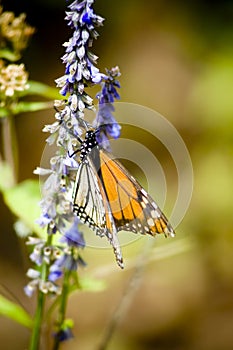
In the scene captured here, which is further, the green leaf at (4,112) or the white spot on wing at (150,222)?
the green leaf at (4,112)

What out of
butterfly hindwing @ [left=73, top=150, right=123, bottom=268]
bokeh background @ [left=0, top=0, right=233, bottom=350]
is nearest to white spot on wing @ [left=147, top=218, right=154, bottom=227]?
butterfly hindwing @ [left=73, top=150, right=123, bottom=268]

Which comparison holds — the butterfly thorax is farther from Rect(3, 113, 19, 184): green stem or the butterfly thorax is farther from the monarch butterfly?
Rect(3, 113, 19, 184): green stem

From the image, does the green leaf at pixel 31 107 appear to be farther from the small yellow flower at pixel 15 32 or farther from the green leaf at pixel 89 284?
the green leaf at pixel 89 284

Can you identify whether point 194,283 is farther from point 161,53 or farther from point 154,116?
point 161,53

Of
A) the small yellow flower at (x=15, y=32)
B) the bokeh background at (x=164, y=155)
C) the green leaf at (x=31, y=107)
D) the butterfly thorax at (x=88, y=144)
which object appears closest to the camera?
the butterfly thorax at (x=88, y=144)

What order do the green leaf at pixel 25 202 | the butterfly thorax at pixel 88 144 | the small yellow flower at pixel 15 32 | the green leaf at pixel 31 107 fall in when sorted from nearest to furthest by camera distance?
the butterfly thorax at pixel 88 144 → the green leaf at pixel 31 107 → the green leaf at pixel 25 202 → the small yellow flower at pixel 15 32

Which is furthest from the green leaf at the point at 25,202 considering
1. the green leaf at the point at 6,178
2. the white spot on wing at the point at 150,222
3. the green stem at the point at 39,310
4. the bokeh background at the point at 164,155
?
the bokeh background at the point at 164,155

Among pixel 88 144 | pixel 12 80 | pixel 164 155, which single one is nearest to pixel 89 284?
pixel 88 144
